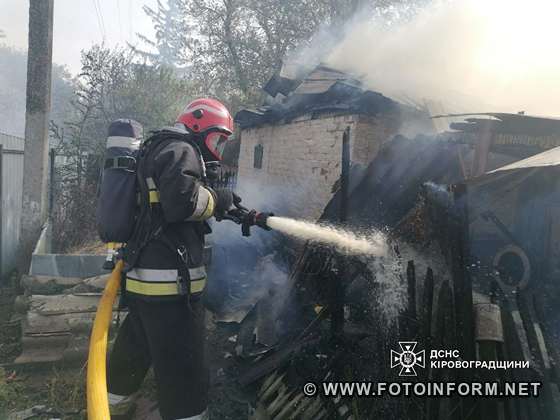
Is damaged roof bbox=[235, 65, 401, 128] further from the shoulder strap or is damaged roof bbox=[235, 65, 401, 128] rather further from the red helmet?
the shoulder strap

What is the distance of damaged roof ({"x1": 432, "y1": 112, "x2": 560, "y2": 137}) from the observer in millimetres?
5570

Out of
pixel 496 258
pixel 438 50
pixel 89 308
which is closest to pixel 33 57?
pixel 89 308

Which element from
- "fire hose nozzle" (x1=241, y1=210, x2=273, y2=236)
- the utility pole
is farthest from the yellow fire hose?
the utility pole

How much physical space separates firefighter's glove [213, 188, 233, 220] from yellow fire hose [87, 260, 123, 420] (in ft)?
2.58

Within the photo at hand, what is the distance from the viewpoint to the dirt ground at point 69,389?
11.2 ft

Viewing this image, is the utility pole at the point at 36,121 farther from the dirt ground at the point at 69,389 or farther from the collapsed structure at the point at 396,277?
the dirt ground at the point at 69,389

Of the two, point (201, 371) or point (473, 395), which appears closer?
point (473, 395)

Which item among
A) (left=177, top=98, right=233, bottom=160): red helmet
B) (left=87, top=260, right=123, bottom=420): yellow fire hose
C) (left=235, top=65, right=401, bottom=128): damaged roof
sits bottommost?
(left=87, top=260, right=123, bottom=420): yellow fire hose

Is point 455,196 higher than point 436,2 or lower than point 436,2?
lower

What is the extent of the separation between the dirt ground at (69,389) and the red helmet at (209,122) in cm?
207

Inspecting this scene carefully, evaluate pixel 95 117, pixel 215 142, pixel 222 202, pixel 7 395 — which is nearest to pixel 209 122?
pixel 215 142

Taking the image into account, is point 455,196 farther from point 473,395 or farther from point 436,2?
point 436,2

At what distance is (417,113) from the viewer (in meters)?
6.17

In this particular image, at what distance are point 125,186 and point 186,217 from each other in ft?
1.57
